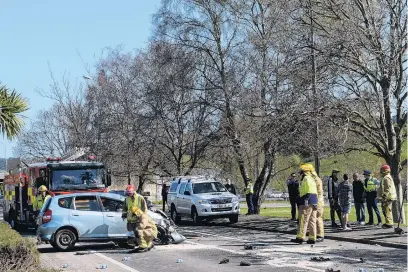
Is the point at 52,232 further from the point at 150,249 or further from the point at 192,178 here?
the point at 192,178

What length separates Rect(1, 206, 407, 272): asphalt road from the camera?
13141mm

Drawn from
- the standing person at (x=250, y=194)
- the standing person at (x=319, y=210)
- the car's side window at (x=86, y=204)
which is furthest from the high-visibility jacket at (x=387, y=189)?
the standing person at (x=250, y=194)

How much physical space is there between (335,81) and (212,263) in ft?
32.0

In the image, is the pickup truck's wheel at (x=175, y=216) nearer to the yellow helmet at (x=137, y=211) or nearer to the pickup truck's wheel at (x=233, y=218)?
the pickup truck's wheel at (x=233, y=218)

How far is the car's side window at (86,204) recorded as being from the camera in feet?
59.9

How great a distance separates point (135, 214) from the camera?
16625 millimetres

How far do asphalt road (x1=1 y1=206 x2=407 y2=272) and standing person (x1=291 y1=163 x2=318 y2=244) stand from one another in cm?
35

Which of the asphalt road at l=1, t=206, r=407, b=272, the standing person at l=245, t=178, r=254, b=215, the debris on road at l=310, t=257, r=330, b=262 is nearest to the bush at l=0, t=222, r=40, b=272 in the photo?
the asphalt road at l=1, t=206, r=407, b=272

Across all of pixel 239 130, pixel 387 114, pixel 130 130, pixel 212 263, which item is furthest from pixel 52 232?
pixel 130 130

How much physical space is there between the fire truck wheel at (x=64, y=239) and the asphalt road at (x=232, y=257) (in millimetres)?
266

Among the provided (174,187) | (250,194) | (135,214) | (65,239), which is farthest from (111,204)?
(250,194)

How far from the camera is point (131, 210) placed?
659 inches

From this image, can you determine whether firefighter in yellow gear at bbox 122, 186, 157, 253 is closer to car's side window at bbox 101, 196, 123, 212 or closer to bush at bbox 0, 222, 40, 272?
car's side window at bbox 101, 196, 123, 212

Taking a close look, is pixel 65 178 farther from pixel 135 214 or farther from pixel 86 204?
pixel 135 214
